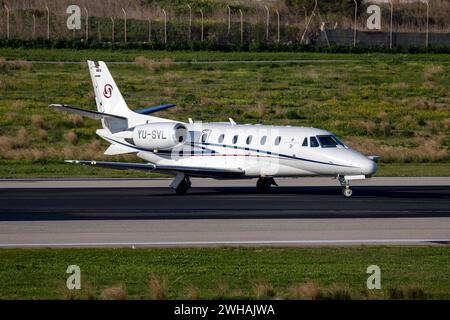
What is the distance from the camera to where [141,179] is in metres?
43.4

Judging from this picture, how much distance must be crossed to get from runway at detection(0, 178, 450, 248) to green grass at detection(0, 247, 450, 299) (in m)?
1.37

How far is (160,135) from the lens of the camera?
123ft

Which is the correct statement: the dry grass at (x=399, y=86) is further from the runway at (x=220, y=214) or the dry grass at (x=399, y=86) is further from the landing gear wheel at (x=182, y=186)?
the landing gear wheel at (x=182, y=186)

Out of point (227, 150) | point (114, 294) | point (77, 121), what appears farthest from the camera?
point (77, 121)

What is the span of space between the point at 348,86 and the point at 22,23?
27.1 meters

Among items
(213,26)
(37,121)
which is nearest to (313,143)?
(37,121)

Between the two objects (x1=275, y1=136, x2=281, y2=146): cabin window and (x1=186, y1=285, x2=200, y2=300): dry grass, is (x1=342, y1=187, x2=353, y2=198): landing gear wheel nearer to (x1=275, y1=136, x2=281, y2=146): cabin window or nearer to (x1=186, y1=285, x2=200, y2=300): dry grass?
(x1=275, y1=136, x2=281, y2=146): cabin window

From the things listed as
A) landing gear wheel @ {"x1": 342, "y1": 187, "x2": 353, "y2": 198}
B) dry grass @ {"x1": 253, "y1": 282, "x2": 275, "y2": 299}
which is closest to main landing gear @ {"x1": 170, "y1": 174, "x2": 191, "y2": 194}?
landing gear wheel @ {"x1": 342, "y1": 187, "x2": 353, "y2": 198}

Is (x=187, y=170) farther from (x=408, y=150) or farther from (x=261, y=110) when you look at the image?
(x=261, y=110)

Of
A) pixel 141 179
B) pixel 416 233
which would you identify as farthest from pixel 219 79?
pixel 416 233

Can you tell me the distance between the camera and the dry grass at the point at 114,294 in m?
17.5

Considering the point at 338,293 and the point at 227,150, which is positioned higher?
the point at 227,150

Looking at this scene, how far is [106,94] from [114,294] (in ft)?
74.0
